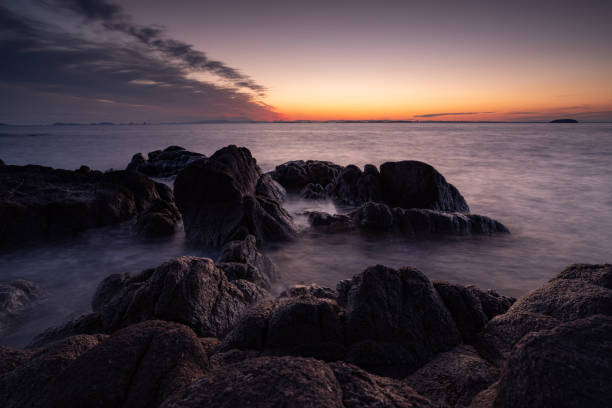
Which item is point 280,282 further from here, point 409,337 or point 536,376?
point 536,376

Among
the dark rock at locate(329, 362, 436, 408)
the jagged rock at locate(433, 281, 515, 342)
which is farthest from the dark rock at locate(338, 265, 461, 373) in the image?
the dark rock at locate(329, 362, 436, 408)

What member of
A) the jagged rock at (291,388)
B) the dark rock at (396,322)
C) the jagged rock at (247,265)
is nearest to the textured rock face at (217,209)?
the jagged rock at (247,265)

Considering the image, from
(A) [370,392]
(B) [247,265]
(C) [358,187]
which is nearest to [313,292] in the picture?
(B) [247,265]

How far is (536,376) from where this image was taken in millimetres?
1557

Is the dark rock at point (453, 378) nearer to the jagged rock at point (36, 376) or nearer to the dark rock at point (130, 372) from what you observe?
the dark rock at point (130, 372)

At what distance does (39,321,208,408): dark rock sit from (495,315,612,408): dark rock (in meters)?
1.93

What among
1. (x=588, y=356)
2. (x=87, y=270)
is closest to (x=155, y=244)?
(x=87, y=270)

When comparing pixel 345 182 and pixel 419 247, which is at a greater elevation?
pixel 345 182

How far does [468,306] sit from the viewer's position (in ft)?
10.7

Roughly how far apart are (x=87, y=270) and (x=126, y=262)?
2.61 ft

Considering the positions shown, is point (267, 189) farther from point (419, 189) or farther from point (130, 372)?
point (130, 372)

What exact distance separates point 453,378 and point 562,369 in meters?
0.93

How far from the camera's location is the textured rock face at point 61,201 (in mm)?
Result: 7895

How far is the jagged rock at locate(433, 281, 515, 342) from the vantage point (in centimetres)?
313
